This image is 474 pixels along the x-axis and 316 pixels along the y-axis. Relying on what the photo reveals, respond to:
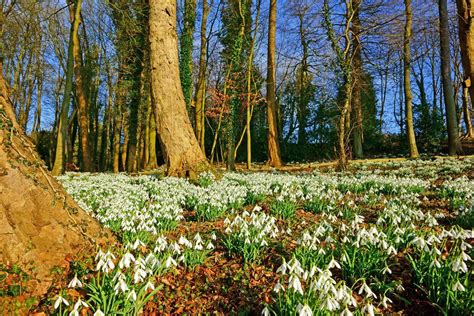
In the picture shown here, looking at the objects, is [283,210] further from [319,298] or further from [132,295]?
[132,295]

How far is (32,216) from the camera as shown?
2.45 meters

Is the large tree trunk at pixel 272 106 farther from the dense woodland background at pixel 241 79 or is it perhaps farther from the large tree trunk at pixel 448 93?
the large tree trunk at pixel 448 93

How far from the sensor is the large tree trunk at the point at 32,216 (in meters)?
2.25

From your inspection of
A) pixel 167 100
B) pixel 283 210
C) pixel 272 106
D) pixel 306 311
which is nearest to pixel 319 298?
pixel 306 311

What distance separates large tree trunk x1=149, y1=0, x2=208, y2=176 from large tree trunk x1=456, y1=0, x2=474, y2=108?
6.73 meters

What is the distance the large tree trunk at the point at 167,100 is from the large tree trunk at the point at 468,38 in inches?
265

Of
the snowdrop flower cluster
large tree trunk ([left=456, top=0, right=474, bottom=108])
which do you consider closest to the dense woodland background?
large tree trunk ([left=456, top=0, right=474, bottom=108])

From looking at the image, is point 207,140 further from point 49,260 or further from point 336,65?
point 49,260

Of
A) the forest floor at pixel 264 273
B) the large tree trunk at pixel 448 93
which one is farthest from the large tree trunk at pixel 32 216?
the large tree trunk at pixel 448 93

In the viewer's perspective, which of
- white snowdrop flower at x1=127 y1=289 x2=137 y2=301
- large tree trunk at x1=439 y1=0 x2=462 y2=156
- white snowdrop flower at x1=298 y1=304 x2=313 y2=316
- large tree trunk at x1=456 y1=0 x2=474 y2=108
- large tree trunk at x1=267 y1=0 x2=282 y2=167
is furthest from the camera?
large tree trunk at x1=267 y1=0 x2=282 y2=167

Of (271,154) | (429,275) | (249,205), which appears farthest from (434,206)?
(271,154)

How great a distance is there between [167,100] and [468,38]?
7.36 m

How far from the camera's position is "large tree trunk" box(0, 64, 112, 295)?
2254mm

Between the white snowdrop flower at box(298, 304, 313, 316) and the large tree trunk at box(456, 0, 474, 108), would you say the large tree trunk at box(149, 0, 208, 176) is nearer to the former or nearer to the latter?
the large tree trunk at box(456, 0, 474, 108)
